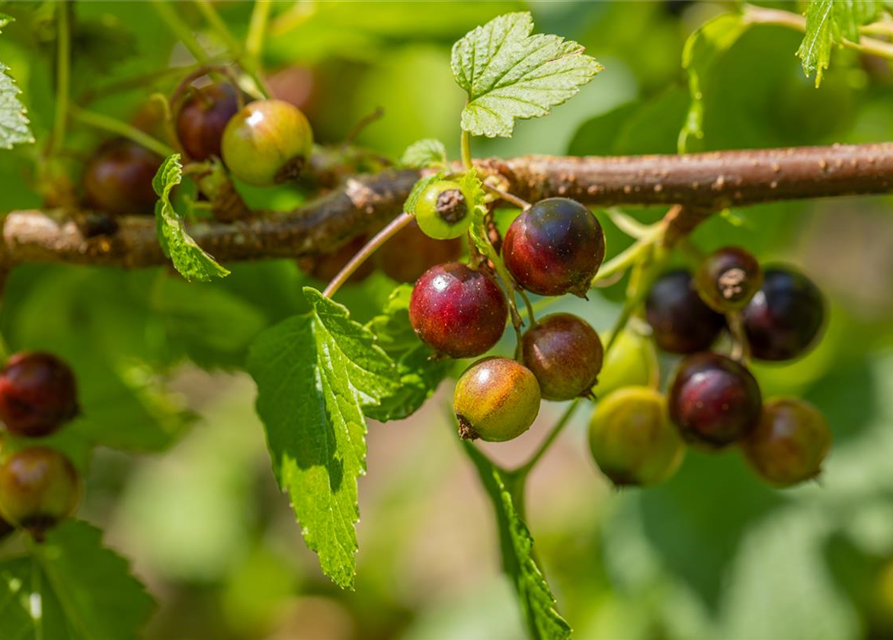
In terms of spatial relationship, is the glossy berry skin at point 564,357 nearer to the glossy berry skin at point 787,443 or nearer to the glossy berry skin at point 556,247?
the glossy berry skin at point 556,247

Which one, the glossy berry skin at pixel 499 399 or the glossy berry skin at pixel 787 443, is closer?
the glossy berry skin at pixel 499 399

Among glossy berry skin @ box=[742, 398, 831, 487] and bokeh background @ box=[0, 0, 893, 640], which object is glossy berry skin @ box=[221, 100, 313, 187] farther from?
glossy berry skin @ box=[742, 398, 831, 487]

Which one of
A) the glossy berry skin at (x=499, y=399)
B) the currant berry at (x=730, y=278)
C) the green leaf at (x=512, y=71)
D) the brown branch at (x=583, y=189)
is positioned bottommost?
the currant berry at (x=730, y=278)

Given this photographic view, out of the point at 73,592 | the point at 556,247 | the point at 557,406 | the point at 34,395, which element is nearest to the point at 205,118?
the point at 34,395

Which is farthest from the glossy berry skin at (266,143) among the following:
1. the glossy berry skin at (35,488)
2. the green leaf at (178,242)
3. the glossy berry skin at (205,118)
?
the glossy berry skin at (35,488)

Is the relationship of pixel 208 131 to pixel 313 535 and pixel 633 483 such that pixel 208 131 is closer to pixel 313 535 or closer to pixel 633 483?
pixel 313 535

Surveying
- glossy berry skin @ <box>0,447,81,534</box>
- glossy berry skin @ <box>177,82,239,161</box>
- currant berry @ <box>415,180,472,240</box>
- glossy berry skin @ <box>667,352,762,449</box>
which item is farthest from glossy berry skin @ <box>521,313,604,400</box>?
glossy berry skin @ <box>0,447,81,534</box>

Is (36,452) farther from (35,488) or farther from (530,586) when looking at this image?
(530,586)
